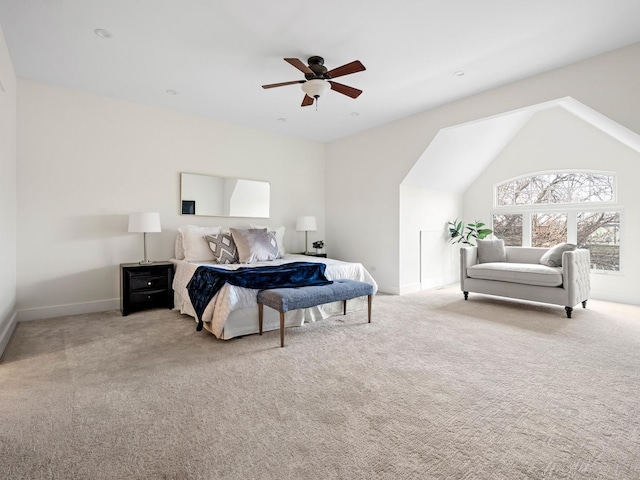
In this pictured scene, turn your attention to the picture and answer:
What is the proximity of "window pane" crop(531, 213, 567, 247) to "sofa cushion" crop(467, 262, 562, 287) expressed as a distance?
56.2 inches

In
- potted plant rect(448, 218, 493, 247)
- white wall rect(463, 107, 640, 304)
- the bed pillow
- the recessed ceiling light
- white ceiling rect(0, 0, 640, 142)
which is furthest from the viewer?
potted plant rect(448, 218, 493, 247)

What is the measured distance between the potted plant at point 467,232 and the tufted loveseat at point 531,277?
3.41ft

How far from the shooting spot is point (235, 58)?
10.5 feet

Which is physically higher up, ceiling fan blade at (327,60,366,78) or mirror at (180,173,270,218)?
ceiling fan blade at (327,60,366,78)

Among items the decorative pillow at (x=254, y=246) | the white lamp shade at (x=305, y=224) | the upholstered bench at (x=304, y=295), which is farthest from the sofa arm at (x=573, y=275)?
the decorative pillow at (x=254, y=246)

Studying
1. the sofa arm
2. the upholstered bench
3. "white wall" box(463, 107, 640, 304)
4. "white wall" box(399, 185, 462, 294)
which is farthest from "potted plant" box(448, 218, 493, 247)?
the upholstered bench

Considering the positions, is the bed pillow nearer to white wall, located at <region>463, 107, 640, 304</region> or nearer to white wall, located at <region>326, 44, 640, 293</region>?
white wall, located at <region>326, 44, 640, 293</region>

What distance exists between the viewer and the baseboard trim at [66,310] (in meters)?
3.66

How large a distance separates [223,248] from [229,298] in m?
1.40

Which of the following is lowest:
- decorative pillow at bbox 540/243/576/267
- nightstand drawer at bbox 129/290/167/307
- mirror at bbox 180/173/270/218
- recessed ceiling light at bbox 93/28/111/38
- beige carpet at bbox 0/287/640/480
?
beige carpet at bbox 0/287/640/480

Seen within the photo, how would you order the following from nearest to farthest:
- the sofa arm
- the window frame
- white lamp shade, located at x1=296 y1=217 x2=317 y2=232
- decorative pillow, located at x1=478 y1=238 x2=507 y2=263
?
the sofa arm < the window frame < decorative pillow, located at x1=478 y1=238 x2=507 y2=263 < white lamp shade, located at x1=296 y1=217 x2=317 y2=232

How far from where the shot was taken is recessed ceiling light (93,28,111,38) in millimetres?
2756

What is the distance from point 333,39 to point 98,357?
11.1 feet

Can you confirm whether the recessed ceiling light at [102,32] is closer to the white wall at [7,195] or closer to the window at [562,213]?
the white wall at [7,195]
